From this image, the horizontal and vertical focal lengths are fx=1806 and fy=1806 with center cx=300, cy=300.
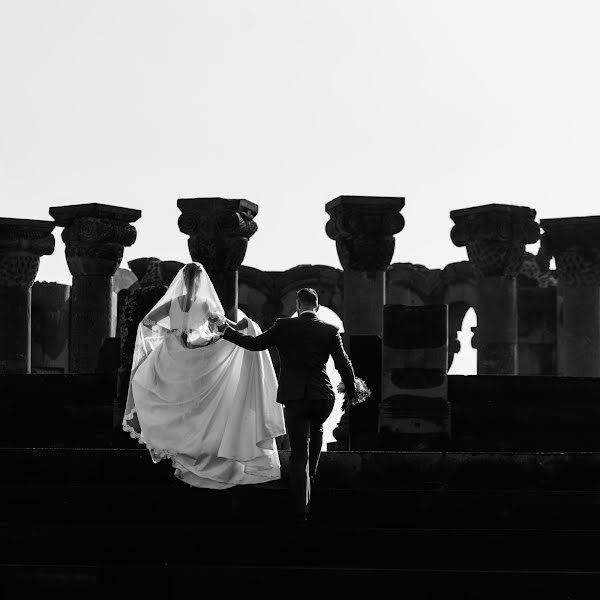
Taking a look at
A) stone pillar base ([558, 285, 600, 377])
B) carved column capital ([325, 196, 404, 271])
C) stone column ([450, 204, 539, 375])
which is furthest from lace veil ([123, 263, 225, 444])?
stone pillar base ([558, 285, 600, 377])

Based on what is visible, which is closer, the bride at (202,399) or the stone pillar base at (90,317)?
the bride at (202,399)

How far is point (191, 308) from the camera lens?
12.4 meters

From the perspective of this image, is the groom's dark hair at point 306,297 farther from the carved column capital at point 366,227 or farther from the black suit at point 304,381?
the carved column capital at point 366,227

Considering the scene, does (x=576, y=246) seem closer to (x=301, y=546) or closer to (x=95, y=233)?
(x=95, y=233)

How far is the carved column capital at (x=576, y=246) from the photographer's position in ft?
70.7

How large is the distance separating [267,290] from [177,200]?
958cm

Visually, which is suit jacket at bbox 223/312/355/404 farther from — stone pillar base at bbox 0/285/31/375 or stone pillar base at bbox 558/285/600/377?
stone pillar base at bbox 0/285/31/375

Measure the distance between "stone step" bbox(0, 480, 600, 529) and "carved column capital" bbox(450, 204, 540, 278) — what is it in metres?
10.2

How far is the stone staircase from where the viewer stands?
9.82 meters

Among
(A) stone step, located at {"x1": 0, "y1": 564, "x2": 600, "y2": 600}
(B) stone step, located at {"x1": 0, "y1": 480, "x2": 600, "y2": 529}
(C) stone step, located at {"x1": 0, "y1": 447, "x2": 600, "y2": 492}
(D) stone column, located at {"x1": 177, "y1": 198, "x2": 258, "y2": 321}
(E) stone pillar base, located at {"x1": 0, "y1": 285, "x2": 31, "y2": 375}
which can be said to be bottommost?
(A) stone step, located at {"x1": 0, "y1": 564, "x2": 600, "y2": 600}

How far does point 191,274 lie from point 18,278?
10650 millimetres

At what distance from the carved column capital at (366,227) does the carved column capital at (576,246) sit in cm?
203

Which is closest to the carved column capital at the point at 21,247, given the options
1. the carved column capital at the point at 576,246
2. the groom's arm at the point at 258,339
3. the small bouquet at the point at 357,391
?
the carved column capital at the point at 576,246

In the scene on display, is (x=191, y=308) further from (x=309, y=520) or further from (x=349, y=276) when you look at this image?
(x=349, y=276)
